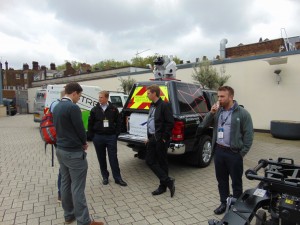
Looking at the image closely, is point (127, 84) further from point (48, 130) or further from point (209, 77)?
point (48, 130)

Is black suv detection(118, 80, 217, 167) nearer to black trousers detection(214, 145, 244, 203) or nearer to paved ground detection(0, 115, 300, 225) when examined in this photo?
paved ground detection(0, 115, 300, 225)

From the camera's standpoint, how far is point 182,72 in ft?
48.1

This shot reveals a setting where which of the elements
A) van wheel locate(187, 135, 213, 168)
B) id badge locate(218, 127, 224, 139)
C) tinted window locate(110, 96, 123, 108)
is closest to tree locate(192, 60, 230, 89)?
tinted window locate(110, 96, 123, 108)

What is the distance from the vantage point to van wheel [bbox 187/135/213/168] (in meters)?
5.68

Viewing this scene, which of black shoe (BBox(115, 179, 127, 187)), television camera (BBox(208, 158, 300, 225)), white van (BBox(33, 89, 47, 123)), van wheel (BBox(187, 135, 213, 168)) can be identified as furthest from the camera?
white van (BBox(33, 89, 47, 123))

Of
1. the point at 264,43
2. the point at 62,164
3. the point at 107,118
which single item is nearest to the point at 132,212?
the point at 62,164

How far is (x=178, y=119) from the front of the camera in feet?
16.0

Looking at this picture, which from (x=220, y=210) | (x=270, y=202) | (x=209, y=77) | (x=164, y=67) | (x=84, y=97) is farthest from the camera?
(x=209, y=77)

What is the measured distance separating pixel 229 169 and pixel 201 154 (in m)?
2.28

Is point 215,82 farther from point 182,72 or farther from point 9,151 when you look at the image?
point 9,151

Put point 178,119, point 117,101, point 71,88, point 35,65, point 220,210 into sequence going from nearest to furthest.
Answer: point 71,88 < point 220,210 < point 178,119 < point 117,101 < point 35,65

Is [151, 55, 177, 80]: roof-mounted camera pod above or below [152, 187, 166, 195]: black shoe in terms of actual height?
above

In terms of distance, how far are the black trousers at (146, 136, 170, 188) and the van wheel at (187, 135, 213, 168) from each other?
4.82 ft

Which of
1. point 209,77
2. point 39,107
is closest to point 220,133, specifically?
point 209,77
